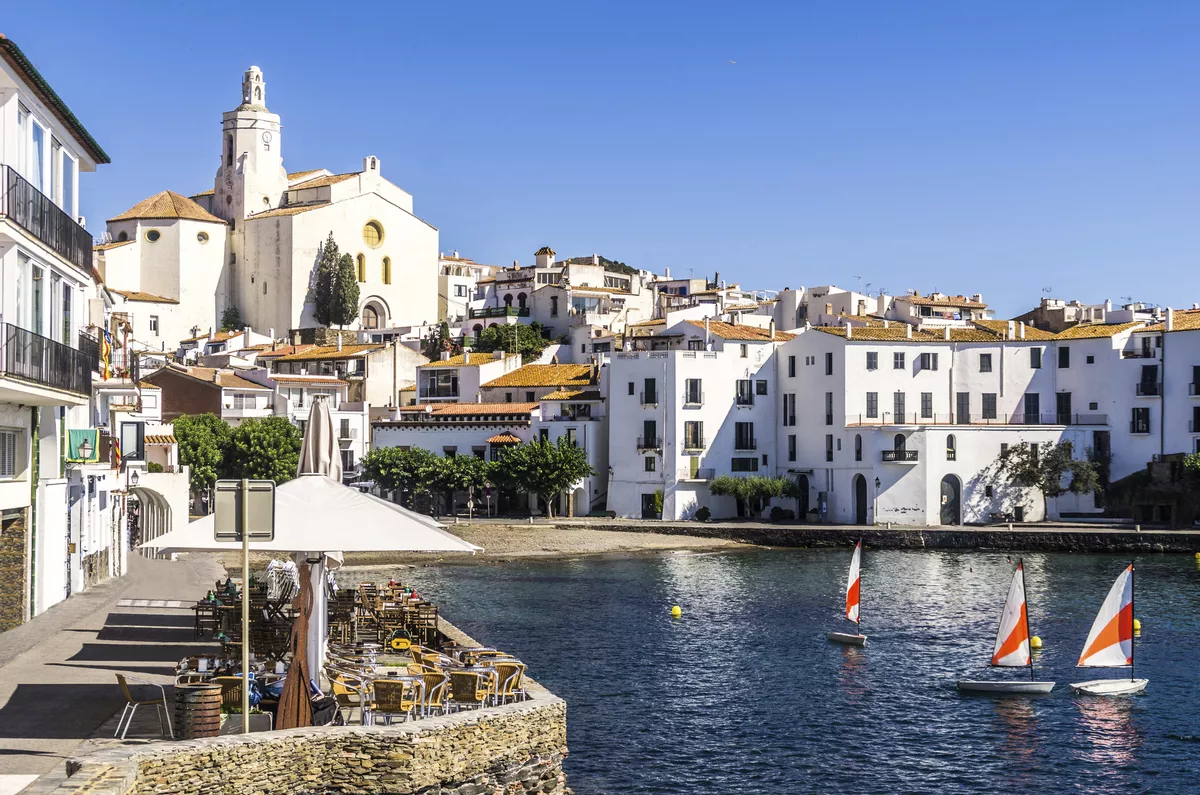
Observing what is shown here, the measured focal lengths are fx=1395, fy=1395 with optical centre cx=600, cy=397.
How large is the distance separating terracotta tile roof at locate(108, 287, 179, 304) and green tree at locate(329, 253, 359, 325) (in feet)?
47.2

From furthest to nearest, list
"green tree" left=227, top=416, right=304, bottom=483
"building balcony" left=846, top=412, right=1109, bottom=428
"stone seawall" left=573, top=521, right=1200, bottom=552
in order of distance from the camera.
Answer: "building balcony" left=846, top=412, right=1109, bottom=428 < "green tree" left=227, top=416, right=304, bottom=483 < "stone seawall" left=573, top=521, right=1200, bottom=552

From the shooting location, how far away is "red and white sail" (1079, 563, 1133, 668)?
32.9 m

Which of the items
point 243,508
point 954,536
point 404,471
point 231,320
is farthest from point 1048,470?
point 231,320

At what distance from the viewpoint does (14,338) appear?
923 inches

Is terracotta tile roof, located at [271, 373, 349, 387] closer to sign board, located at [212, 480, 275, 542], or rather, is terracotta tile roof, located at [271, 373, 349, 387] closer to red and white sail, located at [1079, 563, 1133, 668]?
red and white sail, located at [1079, 563, 1133, 668]

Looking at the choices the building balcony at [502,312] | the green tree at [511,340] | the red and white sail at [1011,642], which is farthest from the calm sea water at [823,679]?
the building balcony at [502,312]

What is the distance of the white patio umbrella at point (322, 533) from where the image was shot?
18656mm

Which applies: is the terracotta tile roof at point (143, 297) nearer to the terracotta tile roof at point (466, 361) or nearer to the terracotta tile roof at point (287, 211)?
the terracotta tile roof at point (287, 211)

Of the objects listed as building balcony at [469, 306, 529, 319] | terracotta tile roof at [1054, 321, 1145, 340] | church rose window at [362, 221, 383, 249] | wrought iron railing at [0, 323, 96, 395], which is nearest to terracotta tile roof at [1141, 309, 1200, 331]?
terracotta tile roof at [1054, 321, 1145, 340]

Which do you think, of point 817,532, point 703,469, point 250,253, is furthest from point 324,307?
point 817,532

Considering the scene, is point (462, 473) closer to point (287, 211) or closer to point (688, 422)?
point (688, 422)

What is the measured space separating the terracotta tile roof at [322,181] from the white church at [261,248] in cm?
18

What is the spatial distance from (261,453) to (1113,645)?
49.8 m

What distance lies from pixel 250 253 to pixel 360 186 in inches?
467
